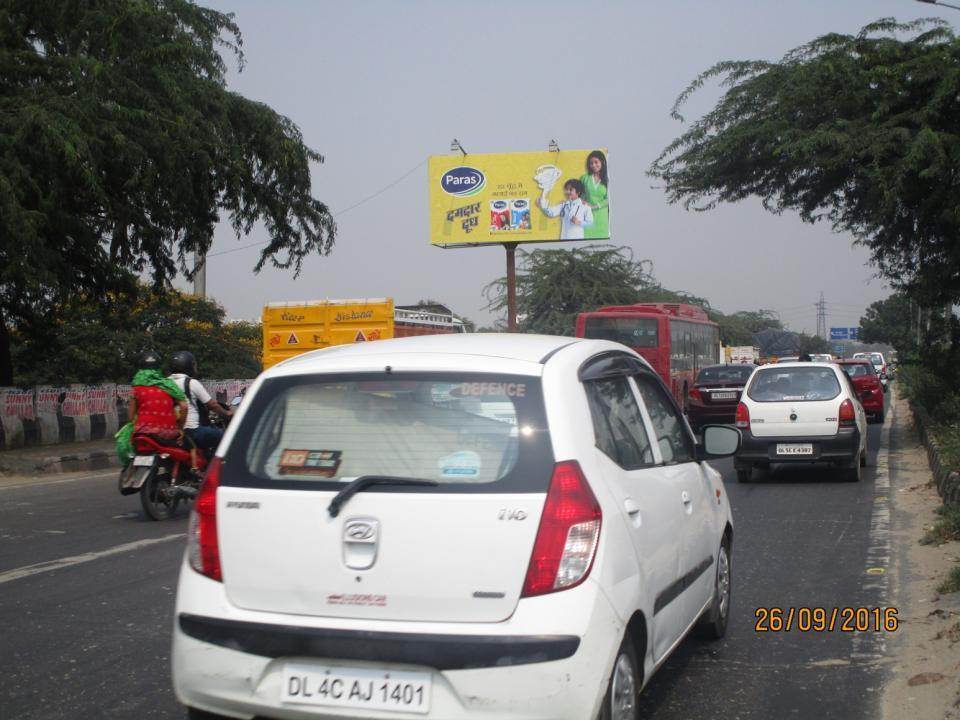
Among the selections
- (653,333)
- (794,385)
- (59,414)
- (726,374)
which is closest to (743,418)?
(794,385)

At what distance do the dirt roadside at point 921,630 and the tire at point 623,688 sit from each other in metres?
1.44

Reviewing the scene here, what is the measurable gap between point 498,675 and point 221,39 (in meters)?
19.4

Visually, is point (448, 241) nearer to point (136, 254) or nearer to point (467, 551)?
point (136, 254)

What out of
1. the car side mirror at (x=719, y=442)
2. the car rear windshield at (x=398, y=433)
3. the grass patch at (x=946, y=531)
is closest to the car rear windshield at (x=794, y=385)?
the grass patch at (x=946, y=531)

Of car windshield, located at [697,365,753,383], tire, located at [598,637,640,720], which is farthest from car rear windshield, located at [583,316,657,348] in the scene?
tire, located at [598,637,640,720]

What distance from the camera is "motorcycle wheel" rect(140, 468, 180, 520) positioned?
1012 cm

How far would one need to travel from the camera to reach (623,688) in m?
3.67

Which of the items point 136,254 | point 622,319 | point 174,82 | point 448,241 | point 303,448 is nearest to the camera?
point 303,448

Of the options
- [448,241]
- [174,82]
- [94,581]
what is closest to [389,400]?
[94,581]

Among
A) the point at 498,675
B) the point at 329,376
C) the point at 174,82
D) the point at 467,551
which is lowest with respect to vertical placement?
the point at 498,675

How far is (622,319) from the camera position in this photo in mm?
28938

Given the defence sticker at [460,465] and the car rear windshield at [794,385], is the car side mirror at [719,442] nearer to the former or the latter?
the defence sticker at [460,465]

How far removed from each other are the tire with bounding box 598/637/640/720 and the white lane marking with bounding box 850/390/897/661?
219 centimetres

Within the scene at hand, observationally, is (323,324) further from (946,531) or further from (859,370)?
(946,531)
